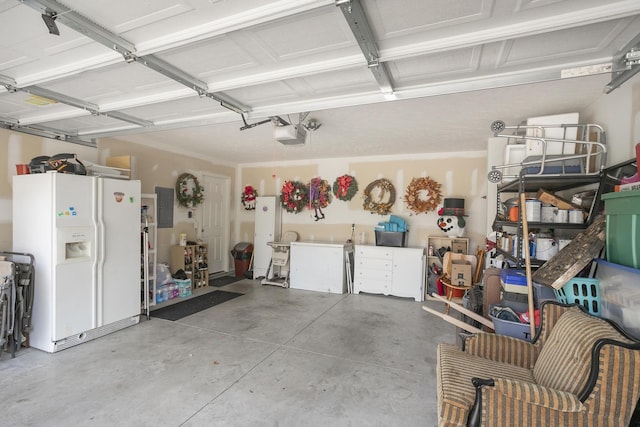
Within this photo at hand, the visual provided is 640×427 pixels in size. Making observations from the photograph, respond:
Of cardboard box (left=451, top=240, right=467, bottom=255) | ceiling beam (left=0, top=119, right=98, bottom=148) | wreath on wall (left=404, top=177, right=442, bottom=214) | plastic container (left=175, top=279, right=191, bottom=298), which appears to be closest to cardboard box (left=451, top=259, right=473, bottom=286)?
cardboard box (left=451, top=240, right=467, bottom=255)

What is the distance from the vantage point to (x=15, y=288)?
291 cm

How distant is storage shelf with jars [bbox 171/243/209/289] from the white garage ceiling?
257 centimetres

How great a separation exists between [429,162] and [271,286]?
3753 millimetres

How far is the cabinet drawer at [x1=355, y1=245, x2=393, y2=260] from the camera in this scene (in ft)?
17.3

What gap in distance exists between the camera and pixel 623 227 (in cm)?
170

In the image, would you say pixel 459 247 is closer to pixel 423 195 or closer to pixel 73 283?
pixel 423 195

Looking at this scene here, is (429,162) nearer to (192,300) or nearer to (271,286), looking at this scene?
Answer: (271,286)

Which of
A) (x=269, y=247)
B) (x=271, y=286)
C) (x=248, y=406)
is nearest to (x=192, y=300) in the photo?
(x=271, y=286)

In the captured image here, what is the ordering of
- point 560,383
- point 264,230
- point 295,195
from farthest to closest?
point 264,230 → point 295,195 → point 560,383

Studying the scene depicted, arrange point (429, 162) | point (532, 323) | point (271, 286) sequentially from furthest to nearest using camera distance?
1. point (271, 286)
2. point (429, 162)
3. point (532, 323)

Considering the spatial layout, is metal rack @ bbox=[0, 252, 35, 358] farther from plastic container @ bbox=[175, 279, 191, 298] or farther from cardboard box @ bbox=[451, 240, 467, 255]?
cardboard box @ bbox=[451, 240, 467, 255]

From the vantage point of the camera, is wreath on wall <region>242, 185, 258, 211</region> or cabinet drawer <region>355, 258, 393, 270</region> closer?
cabinet drawer <region>355, 258, 393, 270</region>

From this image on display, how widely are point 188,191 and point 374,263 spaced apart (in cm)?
363

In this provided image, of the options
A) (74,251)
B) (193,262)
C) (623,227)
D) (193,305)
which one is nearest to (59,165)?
(74,251)
